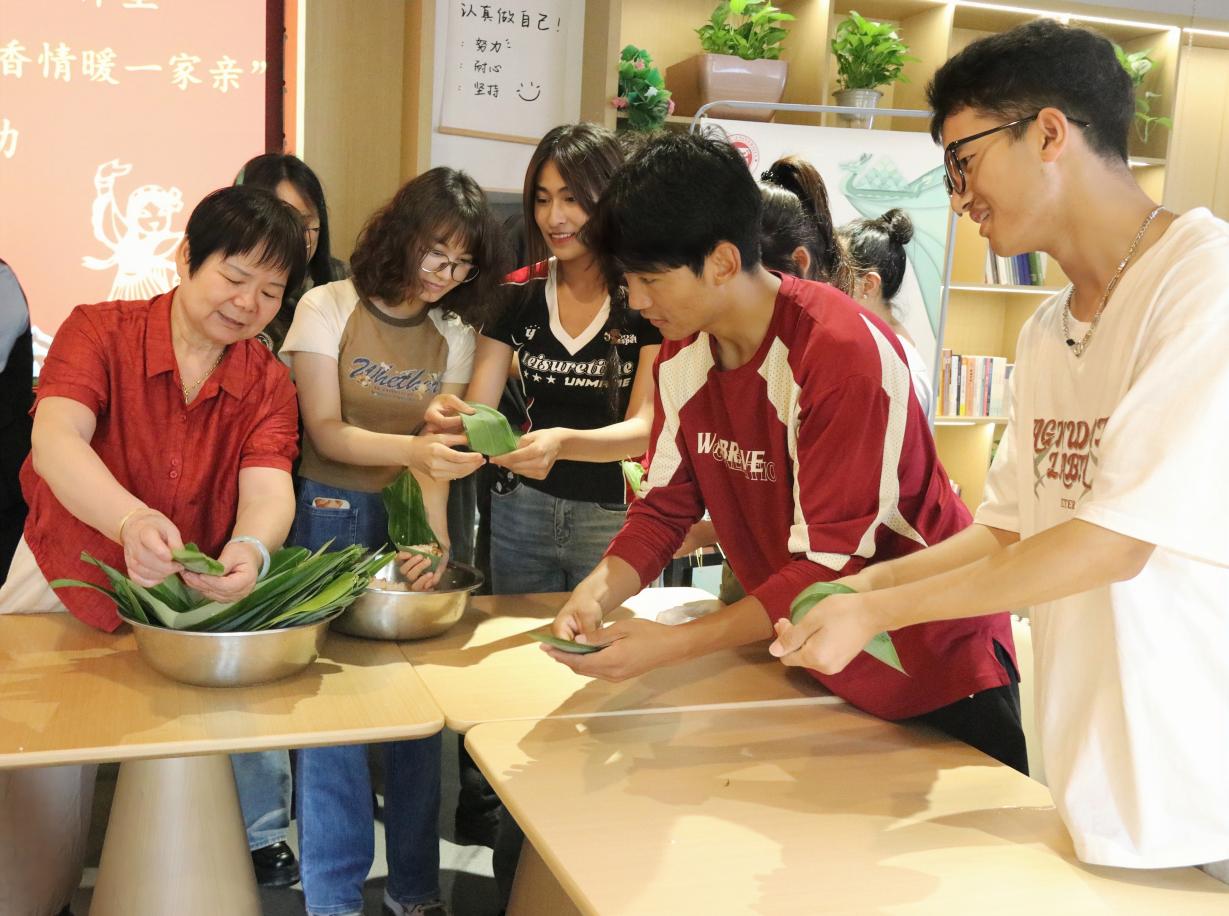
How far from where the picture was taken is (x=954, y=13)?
5324 millimetres

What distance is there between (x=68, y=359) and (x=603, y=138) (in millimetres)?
1126

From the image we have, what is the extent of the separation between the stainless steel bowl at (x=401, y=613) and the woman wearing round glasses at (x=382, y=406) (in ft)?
0.98

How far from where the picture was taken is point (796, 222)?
7.52 ft

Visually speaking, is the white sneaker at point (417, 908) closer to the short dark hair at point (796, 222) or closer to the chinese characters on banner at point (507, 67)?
the short dark hair at point (796, 222)

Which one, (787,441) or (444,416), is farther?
(444,416)

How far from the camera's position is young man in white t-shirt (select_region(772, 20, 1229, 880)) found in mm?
1147

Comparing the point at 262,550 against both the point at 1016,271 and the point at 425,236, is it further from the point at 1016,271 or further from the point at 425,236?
the point at 1016,271

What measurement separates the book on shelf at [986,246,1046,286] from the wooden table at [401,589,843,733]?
13.5ft

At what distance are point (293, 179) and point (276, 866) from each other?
62.9 inches

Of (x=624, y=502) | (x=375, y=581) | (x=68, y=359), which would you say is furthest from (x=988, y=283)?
(x=68, y=359)

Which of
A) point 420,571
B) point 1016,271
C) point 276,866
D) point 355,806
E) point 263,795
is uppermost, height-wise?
point 1016,271

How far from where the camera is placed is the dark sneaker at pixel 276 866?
2.70 meters

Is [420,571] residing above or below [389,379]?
below

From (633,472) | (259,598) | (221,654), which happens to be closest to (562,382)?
(633,472)
